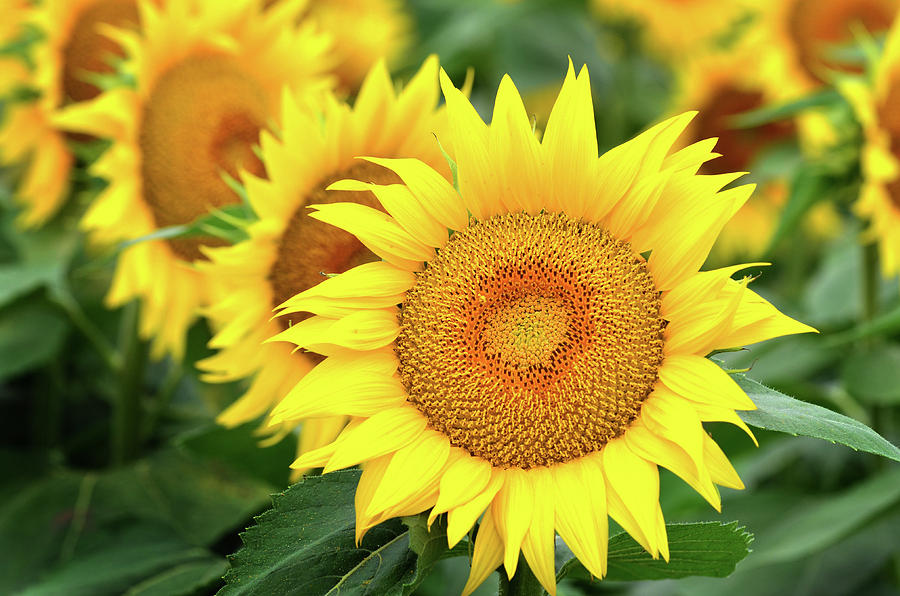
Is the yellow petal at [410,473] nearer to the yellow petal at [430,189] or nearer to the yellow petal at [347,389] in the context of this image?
the yellow petal at [347,389]

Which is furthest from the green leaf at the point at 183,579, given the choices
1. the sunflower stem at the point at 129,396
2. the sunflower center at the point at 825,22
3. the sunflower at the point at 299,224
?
the sunflower center at the point at 825,22

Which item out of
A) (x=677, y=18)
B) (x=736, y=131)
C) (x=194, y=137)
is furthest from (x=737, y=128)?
(x=194, y=137)

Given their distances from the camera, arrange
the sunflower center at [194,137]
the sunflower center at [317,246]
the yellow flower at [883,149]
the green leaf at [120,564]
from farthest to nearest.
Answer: the yellow flower at [883,149]
the sunflower center at [194,137]
the green leaf at [120,564]
the sunflower center at [317,246]

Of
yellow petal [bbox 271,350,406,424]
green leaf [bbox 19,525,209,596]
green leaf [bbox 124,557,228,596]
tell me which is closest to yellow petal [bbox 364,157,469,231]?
yellow petal [bbox 271,350,406,424]

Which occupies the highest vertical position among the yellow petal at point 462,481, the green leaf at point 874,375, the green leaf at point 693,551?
the yellow petal at point 462,481

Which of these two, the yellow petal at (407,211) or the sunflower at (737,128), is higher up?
the yellow petal at (407,211)

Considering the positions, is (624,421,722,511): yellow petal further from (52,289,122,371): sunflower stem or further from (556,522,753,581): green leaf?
(52,289,122,371): sunflower stem

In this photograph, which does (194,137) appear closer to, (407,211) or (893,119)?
(407,211)
